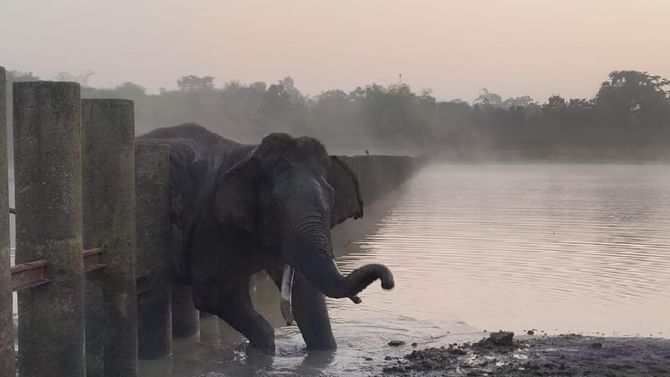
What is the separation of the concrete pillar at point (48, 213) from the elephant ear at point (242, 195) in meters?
2.24

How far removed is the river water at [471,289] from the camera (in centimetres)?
963

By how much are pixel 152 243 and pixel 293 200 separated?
1431 millimetres

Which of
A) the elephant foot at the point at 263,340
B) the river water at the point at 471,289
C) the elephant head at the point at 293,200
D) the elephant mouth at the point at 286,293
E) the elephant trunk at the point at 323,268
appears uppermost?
the elephant head at the point at 293,200

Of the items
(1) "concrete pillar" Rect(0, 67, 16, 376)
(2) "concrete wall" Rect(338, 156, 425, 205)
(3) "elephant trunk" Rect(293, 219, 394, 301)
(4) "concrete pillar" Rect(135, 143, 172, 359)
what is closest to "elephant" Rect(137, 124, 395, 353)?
(3) "elephant trunk" Rect(293, 219, 394, 301)

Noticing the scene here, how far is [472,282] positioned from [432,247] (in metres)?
4.41

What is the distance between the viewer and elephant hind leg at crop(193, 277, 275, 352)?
9.14 meters

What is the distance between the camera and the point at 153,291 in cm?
889

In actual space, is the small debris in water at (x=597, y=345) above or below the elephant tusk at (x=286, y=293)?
below

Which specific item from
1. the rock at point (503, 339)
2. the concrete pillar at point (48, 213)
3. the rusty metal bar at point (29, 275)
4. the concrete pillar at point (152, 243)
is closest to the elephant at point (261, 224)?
the concrete pillar at point (152, 243)

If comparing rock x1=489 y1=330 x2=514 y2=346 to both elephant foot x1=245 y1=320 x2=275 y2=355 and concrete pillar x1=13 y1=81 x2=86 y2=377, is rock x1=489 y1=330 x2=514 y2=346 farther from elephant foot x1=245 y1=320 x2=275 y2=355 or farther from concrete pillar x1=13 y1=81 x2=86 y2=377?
concrete pillar x1=13 y1=81 x2=86 y2=377

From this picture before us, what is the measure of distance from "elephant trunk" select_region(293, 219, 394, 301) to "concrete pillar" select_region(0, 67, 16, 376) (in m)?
2.59

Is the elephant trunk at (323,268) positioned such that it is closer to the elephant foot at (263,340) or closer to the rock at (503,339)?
the elephant foot at (263,340)

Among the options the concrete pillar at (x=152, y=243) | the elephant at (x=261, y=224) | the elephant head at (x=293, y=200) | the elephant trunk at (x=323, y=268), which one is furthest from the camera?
the concrete pillar at (x=152, y=243)

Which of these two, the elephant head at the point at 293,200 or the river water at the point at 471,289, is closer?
the elephant head at the point at 293,200
